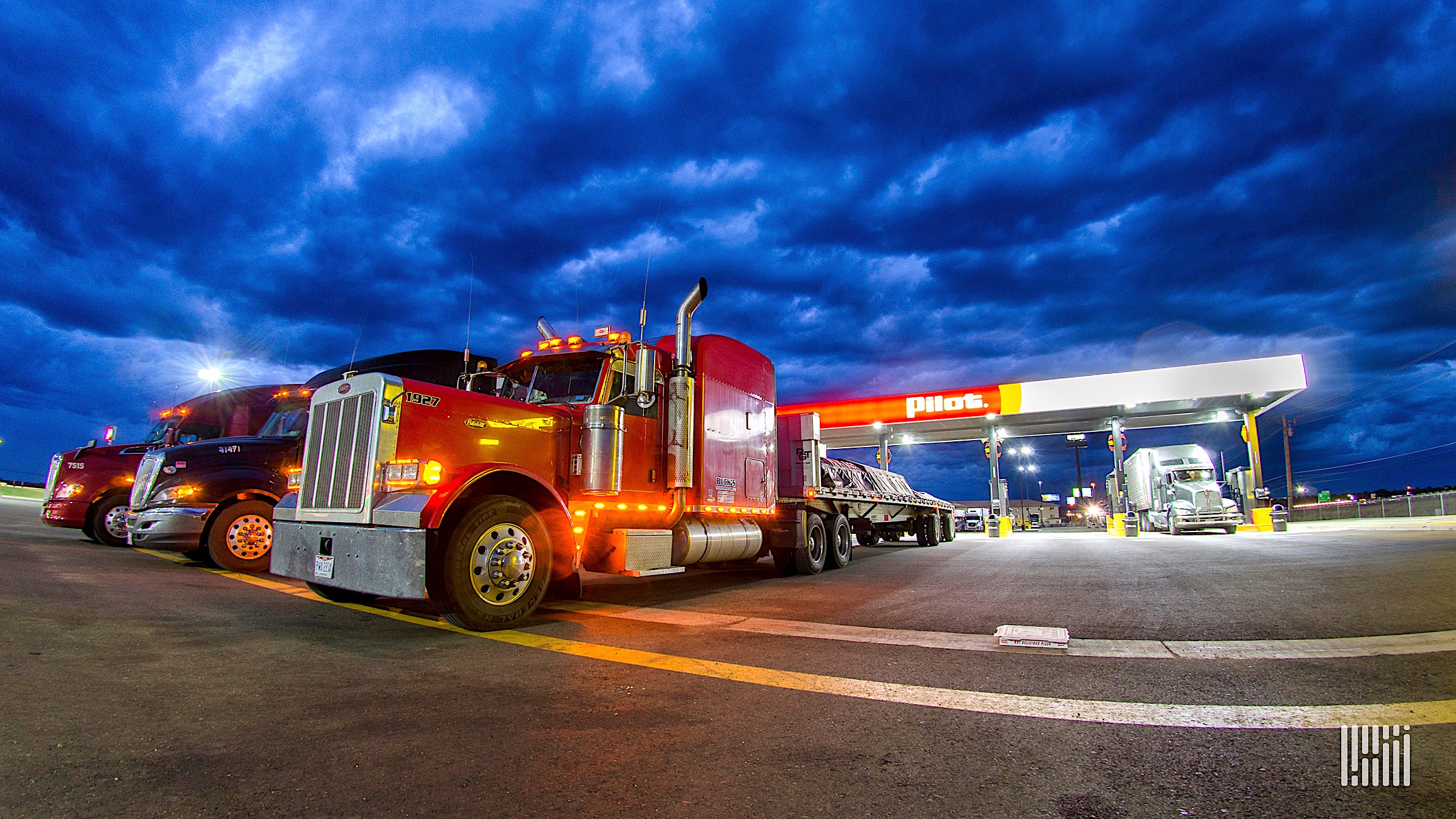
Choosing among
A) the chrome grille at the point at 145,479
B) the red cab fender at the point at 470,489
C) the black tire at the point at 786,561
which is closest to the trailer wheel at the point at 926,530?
the black tire at the point at 786,561

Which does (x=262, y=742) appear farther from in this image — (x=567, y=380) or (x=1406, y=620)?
(x=1406, y=620)

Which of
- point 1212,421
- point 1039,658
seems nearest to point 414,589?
point 1039,658

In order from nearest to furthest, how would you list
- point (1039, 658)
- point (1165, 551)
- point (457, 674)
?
point (457, 674), point (1039, 658), point (1165, 551)

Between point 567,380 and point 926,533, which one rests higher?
point 567,380

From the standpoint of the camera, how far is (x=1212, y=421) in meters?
28.1

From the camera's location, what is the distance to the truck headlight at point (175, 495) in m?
8.23

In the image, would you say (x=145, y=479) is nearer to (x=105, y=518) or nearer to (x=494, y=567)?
(x=105, y=518)

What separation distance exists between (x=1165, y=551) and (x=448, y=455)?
1390 cm

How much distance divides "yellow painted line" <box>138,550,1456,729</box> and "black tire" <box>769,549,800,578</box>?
5.81 metres

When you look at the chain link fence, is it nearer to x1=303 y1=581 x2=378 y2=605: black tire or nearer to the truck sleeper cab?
x1=303 y1=581 x2=378 y2=605: black tire

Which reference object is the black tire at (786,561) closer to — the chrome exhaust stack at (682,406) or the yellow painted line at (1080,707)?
the chrome exhaust stack at (682,406)

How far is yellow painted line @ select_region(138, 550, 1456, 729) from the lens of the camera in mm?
2666

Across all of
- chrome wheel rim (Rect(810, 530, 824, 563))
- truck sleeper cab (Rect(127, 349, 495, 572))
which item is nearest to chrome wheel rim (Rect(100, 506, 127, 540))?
truck sleeper cab (Rect(127, 349, 495, 572))

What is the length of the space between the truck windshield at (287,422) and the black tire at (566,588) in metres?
5.00
